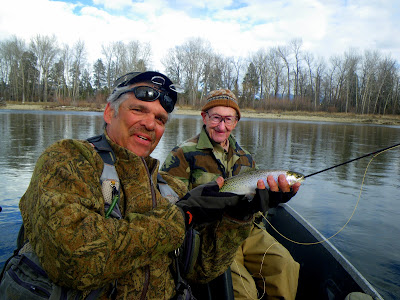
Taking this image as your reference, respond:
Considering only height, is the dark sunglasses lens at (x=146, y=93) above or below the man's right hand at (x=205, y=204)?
above

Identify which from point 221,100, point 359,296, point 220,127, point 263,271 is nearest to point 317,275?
point 263,271

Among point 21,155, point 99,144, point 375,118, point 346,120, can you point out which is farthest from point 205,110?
point 375,118

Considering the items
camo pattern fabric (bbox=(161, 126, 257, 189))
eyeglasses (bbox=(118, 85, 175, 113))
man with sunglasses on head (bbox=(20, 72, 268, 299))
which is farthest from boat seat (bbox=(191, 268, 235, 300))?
eyeglasses (bbox=(118, 85, 175, 113))

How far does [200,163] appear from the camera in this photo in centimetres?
403

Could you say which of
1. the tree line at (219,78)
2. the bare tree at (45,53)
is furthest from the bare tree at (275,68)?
the bare tree at (45,53)

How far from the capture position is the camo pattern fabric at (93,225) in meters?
1.40

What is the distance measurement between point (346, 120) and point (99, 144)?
50735 mm

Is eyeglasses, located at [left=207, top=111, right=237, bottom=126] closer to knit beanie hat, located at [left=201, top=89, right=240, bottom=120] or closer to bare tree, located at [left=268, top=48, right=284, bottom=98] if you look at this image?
knit beanie hat, located at [left=201, top=89, right=240, bottom=120]

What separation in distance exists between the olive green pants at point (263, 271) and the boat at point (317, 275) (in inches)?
9.9

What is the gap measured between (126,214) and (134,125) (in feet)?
2.08

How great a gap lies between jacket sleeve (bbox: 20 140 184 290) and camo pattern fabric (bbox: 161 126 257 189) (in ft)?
7.30

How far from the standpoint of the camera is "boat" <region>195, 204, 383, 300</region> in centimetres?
263

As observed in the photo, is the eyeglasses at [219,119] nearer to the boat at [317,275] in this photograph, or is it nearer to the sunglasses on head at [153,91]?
the boat at [317,275]

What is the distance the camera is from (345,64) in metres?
63.8
